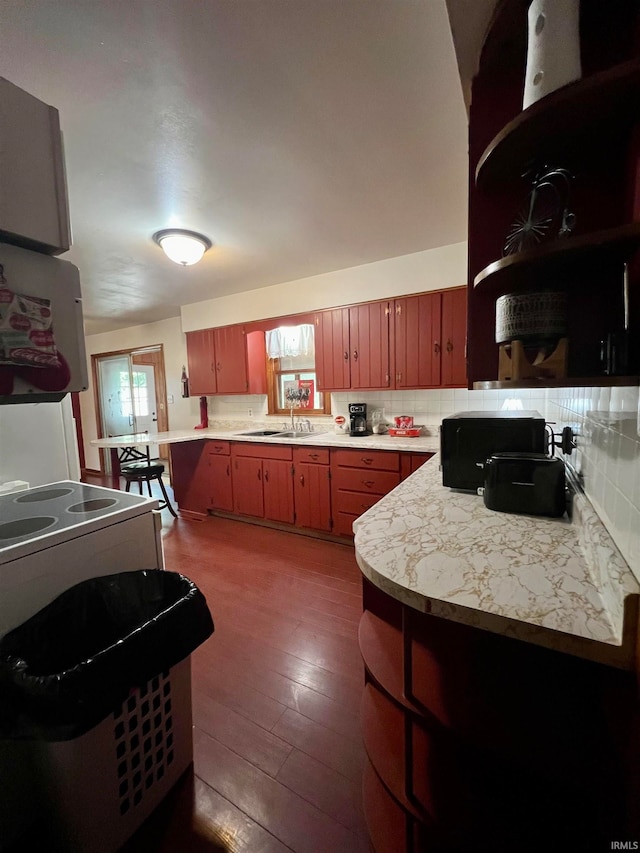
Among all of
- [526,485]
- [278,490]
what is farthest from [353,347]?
[526,485]

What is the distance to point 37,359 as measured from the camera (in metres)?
0.97

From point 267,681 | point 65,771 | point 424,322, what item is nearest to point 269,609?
point 267,681

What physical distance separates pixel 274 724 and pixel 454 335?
8.81 ft

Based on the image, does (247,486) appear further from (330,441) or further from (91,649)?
(91,649)

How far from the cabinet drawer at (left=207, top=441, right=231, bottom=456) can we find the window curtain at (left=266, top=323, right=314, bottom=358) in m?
1.07

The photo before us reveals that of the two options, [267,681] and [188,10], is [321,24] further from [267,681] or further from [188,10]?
[267,681]

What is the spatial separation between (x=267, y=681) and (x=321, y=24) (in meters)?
2.54

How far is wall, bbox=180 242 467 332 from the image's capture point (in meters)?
2.83

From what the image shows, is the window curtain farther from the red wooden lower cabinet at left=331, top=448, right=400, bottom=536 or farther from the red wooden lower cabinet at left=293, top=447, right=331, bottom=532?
the red wooden lower cabinet at left=331, top=448, right=400, bottom=536

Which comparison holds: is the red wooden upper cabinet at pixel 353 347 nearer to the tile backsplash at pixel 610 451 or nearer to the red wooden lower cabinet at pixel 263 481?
the red wooden lower cabinet at pixel 263 481

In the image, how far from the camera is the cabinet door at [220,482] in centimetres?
363

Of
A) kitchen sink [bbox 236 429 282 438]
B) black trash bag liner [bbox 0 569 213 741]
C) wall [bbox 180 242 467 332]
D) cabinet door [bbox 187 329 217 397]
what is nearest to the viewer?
black trash bag liner [bbox 0 569 213 741]

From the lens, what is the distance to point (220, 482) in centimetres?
369

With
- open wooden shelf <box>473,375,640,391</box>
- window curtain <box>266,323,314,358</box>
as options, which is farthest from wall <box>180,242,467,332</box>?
open wooden shelf <box>473,375,640,391</box>
